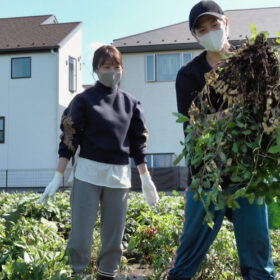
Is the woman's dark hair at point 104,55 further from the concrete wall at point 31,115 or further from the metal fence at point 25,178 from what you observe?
the concrete wall at point 31,115

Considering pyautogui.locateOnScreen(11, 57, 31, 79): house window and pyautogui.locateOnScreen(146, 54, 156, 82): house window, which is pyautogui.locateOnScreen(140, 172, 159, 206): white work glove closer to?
pyautogui.locateOnScreen(146, 54, 156, 82): house window

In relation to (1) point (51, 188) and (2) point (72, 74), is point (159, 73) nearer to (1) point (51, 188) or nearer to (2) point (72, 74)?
(2) point (72, 74)

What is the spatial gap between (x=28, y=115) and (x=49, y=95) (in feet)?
4.33

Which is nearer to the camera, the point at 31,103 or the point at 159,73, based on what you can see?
the point at 159,73

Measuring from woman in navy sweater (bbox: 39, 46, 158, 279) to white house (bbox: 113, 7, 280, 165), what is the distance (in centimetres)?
1514

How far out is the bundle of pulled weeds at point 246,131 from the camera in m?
1.93

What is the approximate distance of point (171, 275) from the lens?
8.30 ft

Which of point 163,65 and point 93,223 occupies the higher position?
point 163,65

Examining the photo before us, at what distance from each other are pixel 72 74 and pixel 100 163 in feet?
62.2

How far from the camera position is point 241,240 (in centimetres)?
238

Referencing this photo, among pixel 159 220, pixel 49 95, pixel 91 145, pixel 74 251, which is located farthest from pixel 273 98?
pixel 49 95

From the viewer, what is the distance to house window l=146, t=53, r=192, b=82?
19.0 metres

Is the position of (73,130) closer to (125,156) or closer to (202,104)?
(125,156)

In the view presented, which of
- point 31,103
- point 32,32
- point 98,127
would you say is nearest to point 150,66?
point 31,103
